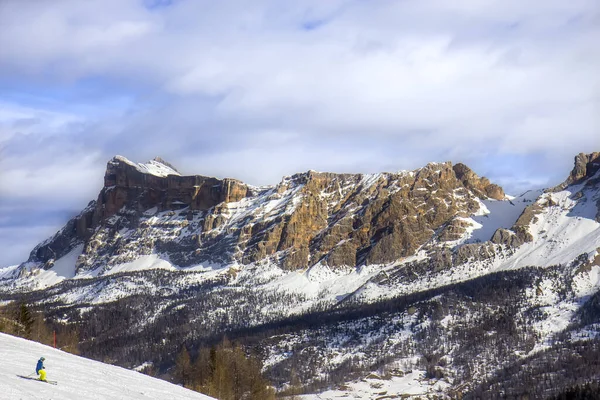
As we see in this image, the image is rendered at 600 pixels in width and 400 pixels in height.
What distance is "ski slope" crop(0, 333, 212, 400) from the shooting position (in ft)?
184

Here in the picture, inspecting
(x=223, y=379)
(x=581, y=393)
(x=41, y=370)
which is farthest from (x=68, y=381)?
(x=581, y=393)

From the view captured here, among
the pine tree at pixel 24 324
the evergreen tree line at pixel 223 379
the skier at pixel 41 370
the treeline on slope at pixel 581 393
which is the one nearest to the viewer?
the skier at pixel 41 370

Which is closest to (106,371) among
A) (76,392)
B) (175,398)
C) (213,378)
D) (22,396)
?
(175,398)

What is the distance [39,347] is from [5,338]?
3.37m

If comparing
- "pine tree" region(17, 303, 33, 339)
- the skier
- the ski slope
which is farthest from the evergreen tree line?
the skier

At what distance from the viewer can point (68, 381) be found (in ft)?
208

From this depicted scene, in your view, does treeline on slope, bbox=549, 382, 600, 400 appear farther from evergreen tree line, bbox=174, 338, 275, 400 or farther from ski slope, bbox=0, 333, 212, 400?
ski slope, bbox=0, 333, 212, 400

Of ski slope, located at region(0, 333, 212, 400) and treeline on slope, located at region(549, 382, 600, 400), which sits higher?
ski slope, located at region(0, 333, 212, 400)

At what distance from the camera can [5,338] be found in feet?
269

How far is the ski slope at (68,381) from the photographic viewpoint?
55931mm

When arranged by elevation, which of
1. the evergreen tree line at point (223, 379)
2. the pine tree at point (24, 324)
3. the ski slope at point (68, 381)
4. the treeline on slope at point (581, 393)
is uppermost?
the pine tree at point (24, 324)

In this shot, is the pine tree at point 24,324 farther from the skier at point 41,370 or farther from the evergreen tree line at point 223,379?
the skier at point 41,370

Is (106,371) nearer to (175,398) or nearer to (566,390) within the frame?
(175,398)

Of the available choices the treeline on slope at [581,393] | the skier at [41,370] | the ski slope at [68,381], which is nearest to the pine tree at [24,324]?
the ski slope at [68,381]
